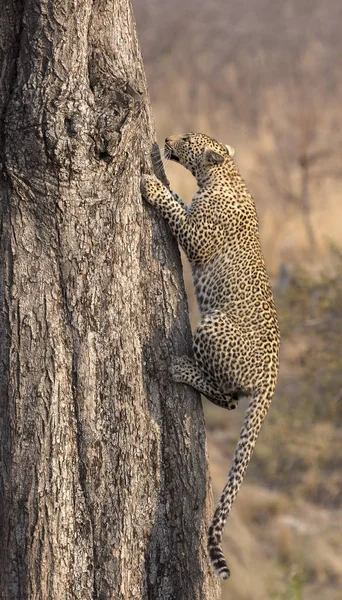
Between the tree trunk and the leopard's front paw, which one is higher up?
the leopard's front paw

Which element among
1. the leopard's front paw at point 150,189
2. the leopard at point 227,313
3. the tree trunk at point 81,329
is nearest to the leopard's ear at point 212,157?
the leopard at point 227,313

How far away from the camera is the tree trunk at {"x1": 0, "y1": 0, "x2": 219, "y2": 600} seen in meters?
5.46

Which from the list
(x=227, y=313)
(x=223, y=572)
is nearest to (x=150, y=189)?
(x=227, y=313)

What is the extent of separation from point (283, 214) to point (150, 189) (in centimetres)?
1428

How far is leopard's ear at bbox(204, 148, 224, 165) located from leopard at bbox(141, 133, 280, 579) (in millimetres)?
210

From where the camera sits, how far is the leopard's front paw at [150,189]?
20.2ft

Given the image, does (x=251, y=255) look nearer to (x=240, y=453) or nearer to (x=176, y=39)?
(x=240, y=453)

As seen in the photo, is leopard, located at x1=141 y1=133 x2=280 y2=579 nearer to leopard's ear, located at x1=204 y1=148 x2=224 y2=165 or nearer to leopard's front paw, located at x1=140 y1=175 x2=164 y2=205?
leopard's front paw, located at x1=140 y1=175 x2=164 y2=205

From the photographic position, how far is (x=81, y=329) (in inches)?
225

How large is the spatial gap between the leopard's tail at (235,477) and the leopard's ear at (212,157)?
191cm

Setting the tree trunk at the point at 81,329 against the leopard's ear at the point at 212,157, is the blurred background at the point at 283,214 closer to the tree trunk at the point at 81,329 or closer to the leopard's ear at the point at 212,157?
the tree trunk at the point at 81,329

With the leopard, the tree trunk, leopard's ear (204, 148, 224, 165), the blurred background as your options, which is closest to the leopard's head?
leopard's ear (204, 148, 224, 165)

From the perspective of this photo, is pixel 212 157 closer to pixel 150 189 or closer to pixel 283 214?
pixel 150 189

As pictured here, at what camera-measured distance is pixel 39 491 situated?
5.68 meters
